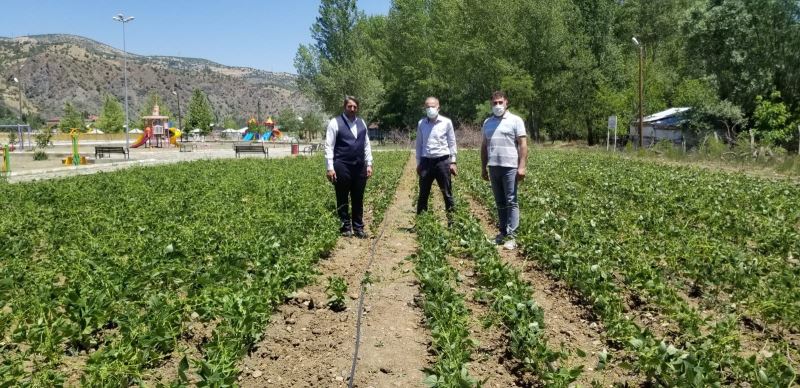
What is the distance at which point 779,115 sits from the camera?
27.0m

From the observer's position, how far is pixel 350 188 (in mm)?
7730

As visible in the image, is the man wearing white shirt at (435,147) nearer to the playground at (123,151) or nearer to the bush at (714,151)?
the playground at (123,151)

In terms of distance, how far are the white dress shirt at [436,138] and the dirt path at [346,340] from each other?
7.13 ft

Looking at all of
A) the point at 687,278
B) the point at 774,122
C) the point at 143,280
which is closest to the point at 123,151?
the point at 143,280

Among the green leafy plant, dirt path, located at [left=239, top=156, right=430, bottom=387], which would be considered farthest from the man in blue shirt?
the green leafy plant

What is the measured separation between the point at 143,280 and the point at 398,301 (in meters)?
2.14

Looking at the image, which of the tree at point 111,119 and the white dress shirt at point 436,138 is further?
the tree at point 111,119

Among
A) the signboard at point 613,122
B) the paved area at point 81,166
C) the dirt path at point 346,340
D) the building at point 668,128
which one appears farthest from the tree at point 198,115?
the dirt path at point 346,340

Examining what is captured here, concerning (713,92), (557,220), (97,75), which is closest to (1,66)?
(97,75)

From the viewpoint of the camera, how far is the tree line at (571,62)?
99.2 feet

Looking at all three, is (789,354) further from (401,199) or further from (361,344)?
(401,199)

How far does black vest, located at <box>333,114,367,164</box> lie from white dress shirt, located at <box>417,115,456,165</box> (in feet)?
2.79

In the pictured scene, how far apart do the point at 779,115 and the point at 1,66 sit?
152 metres

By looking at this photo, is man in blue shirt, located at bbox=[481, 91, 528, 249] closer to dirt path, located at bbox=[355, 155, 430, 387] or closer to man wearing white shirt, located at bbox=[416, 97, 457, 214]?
man wearing white shirt, located at bbox=[416, 97, 457, 214]
